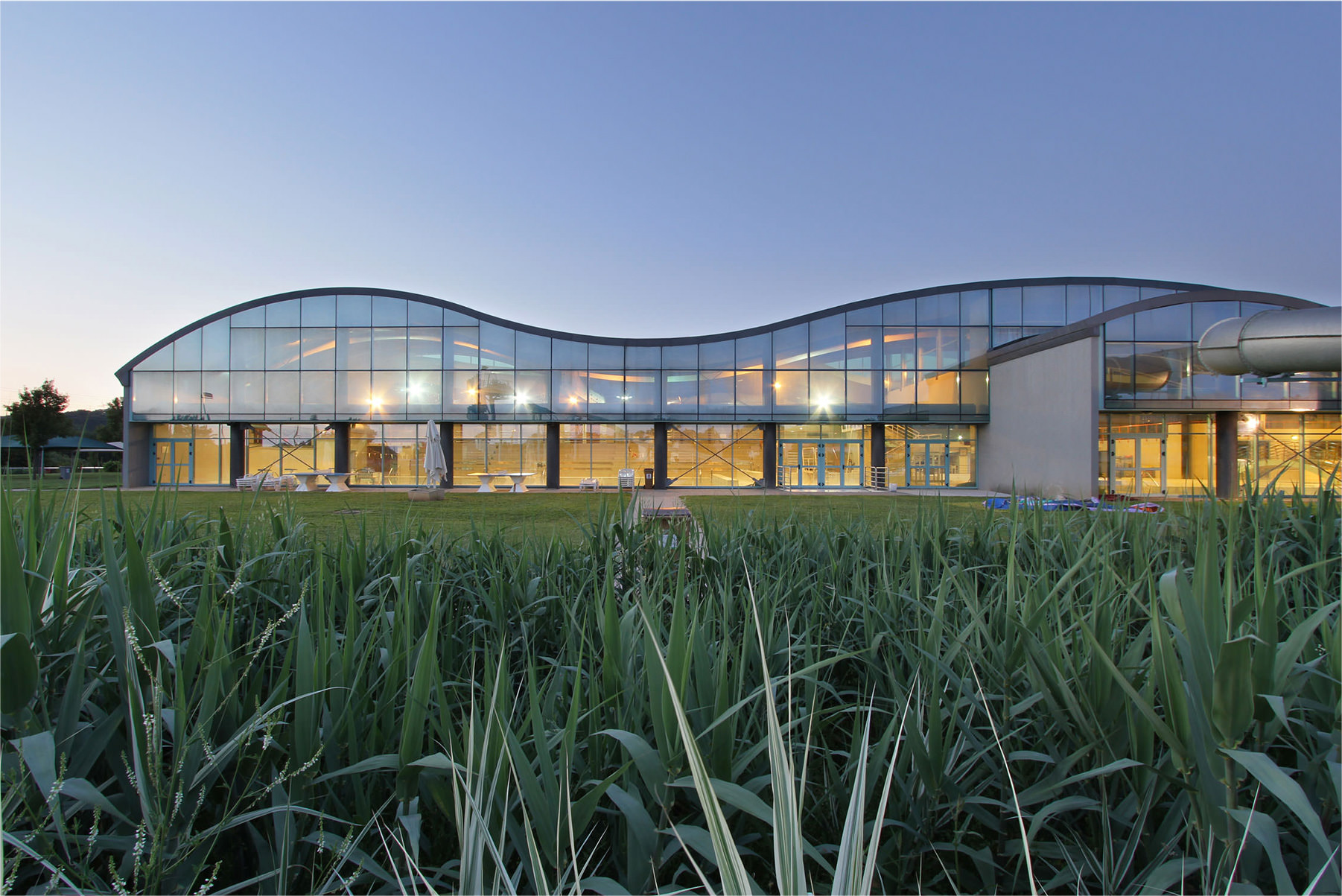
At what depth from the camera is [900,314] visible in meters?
29.0

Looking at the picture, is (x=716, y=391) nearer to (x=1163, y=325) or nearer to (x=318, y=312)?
(x=1163, y=325)

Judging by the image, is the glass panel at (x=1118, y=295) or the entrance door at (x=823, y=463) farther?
the entrance door at (x=823, y=463)

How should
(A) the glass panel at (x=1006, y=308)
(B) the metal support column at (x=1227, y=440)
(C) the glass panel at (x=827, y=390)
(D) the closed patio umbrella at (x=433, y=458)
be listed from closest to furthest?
(D) the closed patio umbrella at (x=433, y=458) → (B) the metal support column at (x=1227, y=440) → (A) the glass panel at (x=1006, y=308) → (C) the glass panel at (x=827, y=390)

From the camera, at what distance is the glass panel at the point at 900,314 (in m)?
29.0

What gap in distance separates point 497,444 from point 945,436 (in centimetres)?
2141

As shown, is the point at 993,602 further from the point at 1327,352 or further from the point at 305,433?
the point at 305,433

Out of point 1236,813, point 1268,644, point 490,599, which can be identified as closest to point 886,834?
point 1236,813

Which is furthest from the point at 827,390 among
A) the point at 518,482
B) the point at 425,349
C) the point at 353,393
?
the point at 353,393

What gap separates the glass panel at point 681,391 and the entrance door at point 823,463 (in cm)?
470

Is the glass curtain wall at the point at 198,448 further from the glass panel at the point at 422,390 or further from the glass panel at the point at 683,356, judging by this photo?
the glass panel at the point at 683,356

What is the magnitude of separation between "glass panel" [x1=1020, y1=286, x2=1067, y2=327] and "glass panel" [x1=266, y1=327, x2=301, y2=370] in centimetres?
3391

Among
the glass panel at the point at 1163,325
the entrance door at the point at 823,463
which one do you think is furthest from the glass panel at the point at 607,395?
the glass panel at the point at 1163,325

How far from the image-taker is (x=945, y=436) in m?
29.3

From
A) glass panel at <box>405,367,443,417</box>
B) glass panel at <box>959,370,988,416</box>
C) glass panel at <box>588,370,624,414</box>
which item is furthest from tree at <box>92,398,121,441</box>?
glass panel at <box>959,370,988,416</box>
